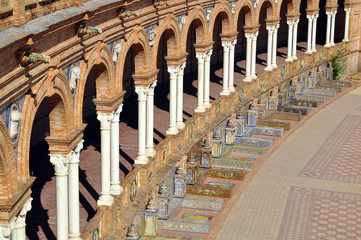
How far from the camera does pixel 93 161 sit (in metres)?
25.1

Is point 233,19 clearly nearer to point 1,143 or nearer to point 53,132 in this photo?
point 53,132

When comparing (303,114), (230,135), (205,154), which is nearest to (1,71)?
(205,154)

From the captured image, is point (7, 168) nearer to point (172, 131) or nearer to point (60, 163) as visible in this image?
point (60, 163)

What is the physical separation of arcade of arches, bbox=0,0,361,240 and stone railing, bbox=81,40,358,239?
0.05 metres

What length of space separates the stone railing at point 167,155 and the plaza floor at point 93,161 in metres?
0.83

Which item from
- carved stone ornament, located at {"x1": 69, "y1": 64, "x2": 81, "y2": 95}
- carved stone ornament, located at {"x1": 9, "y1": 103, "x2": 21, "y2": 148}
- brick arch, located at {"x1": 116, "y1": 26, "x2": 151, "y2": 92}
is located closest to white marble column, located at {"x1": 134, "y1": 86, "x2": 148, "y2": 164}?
brick arch, located at {"x1": 116, "y1": 26, "x2": 151, "y2": 92}

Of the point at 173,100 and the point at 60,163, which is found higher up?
the point at 173,100

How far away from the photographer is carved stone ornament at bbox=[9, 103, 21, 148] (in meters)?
14.0

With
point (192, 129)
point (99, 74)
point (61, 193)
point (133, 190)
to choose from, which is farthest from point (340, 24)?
point (61, 193)

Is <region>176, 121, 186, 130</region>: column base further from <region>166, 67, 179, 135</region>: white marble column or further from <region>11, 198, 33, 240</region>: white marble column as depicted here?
<region>11, 198, 33, 240</region>: white marble column

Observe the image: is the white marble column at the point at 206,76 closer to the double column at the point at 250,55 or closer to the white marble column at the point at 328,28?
the double column at the point at 250,55

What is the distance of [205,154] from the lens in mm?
29109

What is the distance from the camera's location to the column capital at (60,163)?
16.8m

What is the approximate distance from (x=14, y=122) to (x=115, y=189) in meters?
7.40
